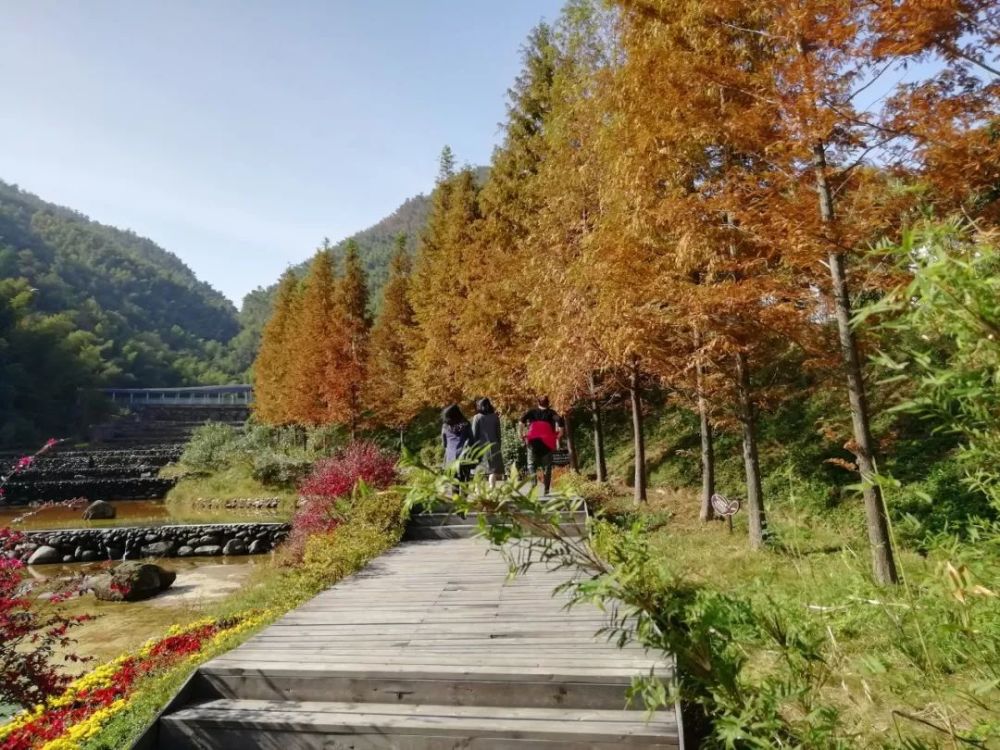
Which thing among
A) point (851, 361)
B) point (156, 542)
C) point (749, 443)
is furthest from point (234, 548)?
point (851, 361)

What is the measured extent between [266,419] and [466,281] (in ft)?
77.3

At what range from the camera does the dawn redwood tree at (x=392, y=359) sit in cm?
2755

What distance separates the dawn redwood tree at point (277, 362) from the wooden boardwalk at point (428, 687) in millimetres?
28237

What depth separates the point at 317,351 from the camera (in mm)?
27672

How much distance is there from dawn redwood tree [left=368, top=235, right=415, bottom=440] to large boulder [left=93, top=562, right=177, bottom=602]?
1199cm

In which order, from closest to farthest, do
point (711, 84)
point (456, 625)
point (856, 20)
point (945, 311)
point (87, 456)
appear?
point (945, 311) < point (456, 625) < point (856, 20) < point (711, 84) < point (87, 456)

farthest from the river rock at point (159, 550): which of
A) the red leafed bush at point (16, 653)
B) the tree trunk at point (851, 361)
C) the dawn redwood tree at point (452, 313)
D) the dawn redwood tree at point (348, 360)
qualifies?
the tree trunk at point (851, 361)

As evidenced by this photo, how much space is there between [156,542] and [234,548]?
3303mm

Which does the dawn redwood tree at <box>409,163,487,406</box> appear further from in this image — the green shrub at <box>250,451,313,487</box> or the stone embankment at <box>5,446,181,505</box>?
the stone embankment at <box>5,446,181,505</box>

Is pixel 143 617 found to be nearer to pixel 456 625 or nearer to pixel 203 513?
pixel 456 625

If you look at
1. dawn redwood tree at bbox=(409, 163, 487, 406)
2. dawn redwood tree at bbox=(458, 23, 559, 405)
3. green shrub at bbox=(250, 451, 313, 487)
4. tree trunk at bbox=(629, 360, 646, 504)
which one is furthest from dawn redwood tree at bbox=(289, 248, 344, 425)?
tree trunk at bbox=(629, 360, 646, 504)

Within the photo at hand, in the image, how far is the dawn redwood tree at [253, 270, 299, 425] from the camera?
3412 centimetres

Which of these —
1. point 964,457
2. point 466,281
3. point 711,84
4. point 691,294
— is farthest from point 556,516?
point 466,281

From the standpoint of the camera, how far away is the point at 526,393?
52.9 feet
